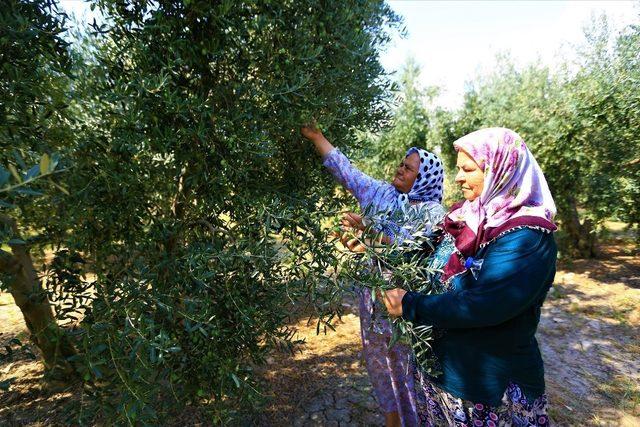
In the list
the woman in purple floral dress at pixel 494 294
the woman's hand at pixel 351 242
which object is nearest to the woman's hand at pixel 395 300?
the woman in purple floral dress at pixel 494 294

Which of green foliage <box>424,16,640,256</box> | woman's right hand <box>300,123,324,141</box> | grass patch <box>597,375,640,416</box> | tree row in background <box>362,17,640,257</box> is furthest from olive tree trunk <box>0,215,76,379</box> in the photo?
green foliage <box>424,16,640,256</box>

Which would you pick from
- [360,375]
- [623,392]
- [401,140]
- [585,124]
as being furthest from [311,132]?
[401,140]

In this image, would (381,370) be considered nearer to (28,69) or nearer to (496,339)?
(496,339)

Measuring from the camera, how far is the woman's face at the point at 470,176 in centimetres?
219

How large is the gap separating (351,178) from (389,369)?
5.81ft

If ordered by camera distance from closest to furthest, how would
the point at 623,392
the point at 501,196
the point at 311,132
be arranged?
the point at 501,196
the point at 311,132
the point at 623,392

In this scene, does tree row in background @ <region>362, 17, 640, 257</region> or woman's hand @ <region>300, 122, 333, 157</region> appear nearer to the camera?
woman's hand @ <region>300, 122, 333, 157</region>

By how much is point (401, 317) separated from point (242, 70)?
5.78 feet

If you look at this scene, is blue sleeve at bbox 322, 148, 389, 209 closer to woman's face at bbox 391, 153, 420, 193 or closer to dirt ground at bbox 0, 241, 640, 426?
woman's face at bbox 391, 153, 420, 193

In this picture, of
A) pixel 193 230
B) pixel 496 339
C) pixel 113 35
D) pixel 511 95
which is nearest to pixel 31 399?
pixel 193 230

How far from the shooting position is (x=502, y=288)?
1842 millimetres

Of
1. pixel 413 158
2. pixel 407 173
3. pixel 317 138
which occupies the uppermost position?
pixel 317 138

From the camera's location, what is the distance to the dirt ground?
4.10 metres

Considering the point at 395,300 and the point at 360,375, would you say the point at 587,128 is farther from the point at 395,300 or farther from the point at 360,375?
the point at 395,300
